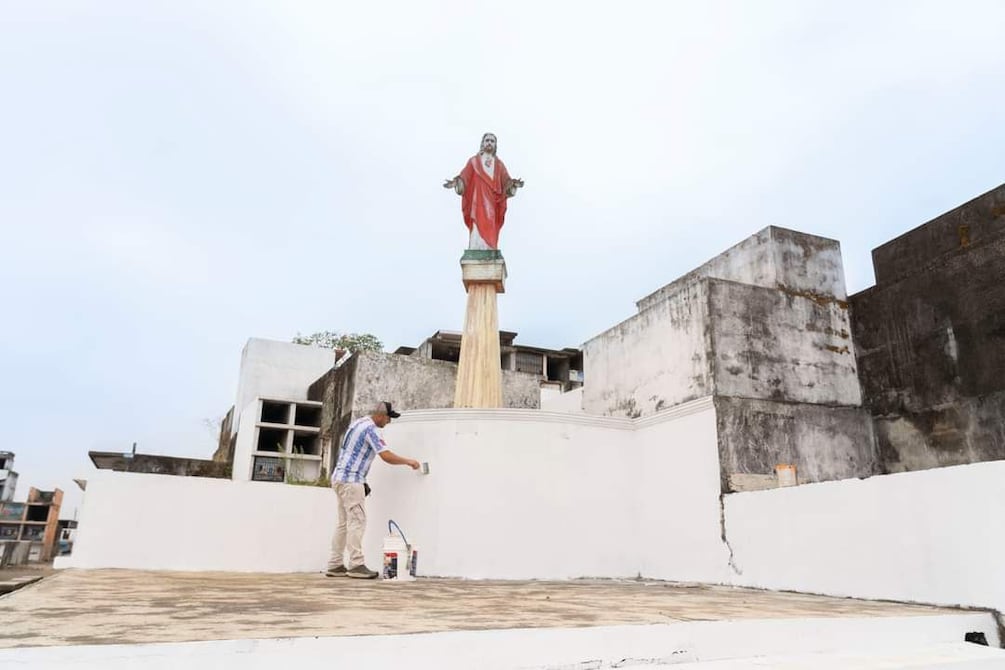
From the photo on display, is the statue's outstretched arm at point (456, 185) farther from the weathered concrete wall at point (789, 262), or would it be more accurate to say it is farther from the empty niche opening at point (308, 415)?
the empty niche opening at point (308, 415)

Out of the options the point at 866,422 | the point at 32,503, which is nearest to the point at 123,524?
the point at 866,422

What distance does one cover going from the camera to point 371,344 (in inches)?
1107

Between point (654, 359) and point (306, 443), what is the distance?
1232 centimetres

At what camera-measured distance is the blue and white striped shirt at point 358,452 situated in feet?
24.2

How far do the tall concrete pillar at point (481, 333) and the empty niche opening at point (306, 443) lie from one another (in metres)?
9.07

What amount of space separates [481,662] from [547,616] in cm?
87

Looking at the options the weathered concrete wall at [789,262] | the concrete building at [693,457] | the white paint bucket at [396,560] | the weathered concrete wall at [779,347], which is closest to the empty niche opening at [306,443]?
the concrete building at [693,457]

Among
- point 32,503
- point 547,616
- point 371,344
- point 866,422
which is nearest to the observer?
point 547,616

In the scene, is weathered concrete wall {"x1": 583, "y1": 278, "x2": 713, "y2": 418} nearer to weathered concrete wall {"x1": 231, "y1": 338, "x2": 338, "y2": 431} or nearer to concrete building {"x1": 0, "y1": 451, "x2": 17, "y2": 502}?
weathered concrete wall {"x1": 231, "y1": 338, "x2": 338, "y2": 431}

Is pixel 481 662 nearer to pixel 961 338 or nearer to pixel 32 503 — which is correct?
pixel 961 338

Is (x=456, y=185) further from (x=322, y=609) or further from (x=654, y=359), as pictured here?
(x=322, y=609)

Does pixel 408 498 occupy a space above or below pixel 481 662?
above

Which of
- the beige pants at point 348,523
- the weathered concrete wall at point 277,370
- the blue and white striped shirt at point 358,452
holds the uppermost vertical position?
the weathered concrete wall at point 277,370

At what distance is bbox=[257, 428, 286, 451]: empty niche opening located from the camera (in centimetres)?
1814
